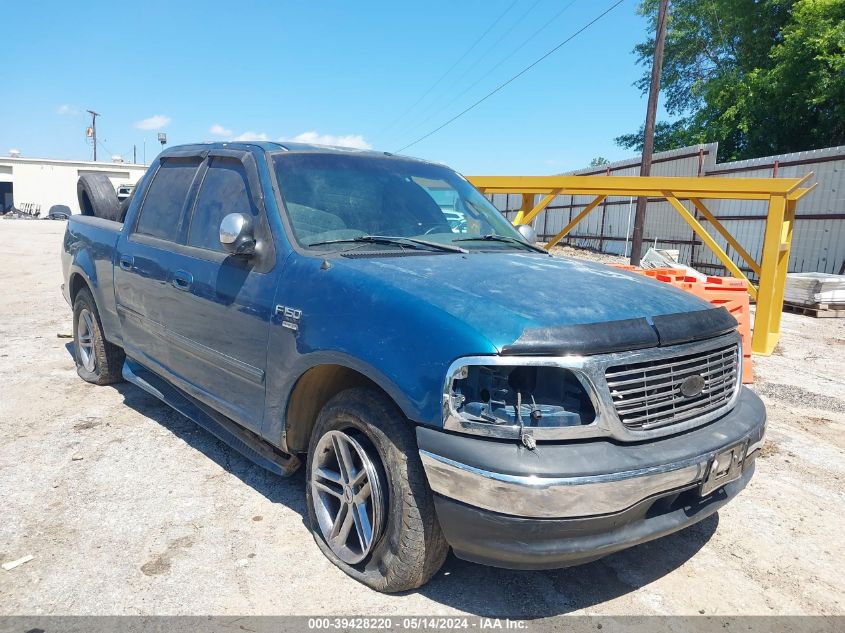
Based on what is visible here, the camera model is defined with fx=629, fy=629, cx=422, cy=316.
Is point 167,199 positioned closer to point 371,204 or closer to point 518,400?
point 371,204

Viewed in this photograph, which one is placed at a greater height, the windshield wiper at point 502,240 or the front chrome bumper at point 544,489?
the windshield wiper at point 502,240

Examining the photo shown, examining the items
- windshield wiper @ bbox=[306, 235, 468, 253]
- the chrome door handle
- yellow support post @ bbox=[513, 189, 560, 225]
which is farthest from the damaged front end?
yellow support post @ bbox=[513, 189, 560, 225]

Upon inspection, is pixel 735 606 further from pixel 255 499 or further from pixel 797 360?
pixel 797 360

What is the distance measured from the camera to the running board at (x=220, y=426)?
3.35m

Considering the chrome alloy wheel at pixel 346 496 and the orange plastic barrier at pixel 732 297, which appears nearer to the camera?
the chrome alloy wheel at pixel 346 496

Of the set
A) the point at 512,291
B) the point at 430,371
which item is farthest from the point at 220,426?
the point at 512,291

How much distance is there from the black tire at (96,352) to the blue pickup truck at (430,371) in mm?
1608

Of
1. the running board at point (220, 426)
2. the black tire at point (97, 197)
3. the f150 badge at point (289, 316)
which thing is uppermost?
the black tire at point (97, 197)

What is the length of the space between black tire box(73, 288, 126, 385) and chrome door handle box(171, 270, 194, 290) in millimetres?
1765

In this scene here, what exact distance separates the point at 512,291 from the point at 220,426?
212 centimetres

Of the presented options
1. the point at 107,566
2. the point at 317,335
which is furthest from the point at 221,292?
the point at 107,566

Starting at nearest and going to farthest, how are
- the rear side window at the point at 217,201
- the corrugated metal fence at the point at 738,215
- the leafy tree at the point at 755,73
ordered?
1. the rear side window at the point at 217,201
2. the corrugated metal fence at the point at 738,215
3. the leafy tree at the point at 755,73

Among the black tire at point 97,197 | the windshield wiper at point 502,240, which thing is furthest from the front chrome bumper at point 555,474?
the black tire at point 97,197

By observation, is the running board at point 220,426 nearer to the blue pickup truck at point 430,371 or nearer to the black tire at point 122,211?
the blue pickup truck at point 430,371
